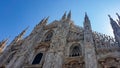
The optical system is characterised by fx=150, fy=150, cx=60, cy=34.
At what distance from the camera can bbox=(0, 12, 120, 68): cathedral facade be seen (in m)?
14.5

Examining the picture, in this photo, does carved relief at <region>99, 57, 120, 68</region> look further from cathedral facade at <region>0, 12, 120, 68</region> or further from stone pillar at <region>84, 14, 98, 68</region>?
stone pillar at <region>84, 14, 98, 68</region>

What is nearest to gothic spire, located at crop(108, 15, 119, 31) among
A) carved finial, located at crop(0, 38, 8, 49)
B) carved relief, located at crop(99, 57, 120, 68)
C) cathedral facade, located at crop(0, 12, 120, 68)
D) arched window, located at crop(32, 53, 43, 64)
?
cathedral facade, located at crop(0, 12, 120, 68)

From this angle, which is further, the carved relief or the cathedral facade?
the cathedral facade

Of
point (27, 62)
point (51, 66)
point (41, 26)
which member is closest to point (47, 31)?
point (41, 26)

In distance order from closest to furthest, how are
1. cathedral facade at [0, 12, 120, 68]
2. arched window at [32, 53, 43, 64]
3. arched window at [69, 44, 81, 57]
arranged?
cathedral facade at [0, 12, 120, 68] → arched window at [69, 44, 81, 57] → arched window at [32, 53, 43, 64]

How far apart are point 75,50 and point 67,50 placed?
0.95 meters

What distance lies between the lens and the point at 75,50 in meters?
17.6

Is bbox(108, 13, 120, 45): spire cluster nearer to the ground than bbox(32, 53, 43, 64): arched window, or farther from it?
farther from it

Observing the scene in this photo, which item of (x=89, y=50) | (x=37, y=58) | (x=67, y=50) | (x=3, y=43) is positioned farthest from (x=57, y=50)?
(x=3, y=43)

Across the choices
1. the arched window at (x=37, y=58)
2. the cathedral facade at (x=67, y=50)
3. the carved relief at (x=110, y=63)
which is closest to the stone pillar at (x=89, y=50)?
the cathedral facade at (x=67, y=50)

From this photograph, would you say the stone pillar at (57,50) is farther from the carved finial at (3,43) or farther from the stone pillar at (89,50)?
the carved finial at (3,43)

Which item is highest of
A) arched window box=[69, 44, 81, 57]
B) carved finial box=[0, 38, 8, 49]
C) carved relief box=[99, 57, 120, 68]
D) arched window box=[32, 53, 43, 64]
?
carved finial box=[0, 38, 8, 49]

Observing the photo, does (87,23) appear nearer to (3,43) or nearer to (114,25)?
(114,25)

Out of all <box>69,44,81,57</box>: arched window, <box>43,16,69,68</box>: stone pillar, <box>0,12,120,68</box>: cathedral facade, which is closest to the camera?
<box>0,12,120,68</box>: cathedral facade
